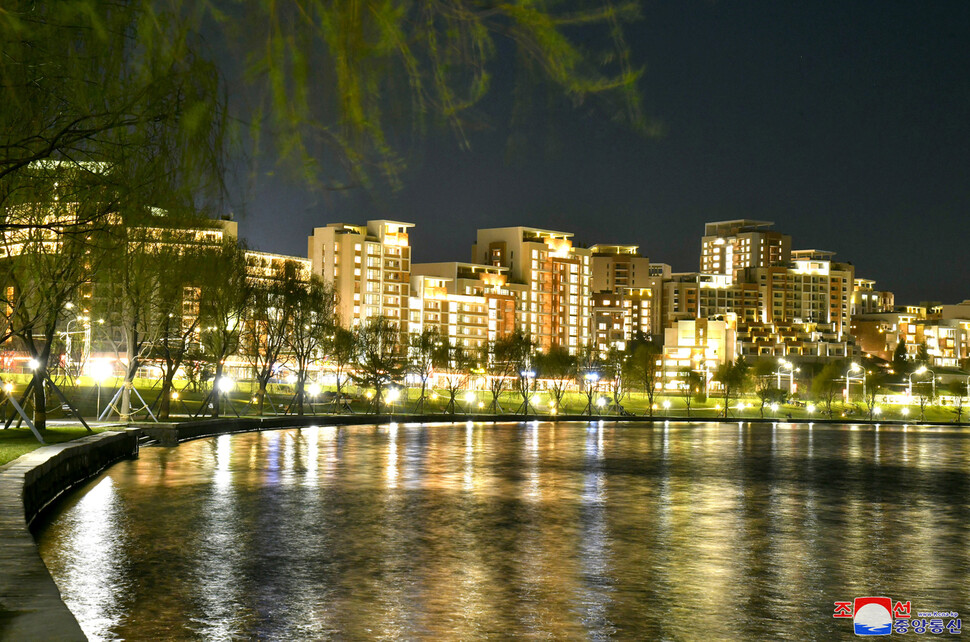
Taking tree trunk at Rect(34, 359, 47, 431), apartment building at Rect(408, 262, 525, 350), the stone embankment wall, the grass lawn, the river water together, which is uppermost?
apartment building at Rect(408, 262, 525, 350)

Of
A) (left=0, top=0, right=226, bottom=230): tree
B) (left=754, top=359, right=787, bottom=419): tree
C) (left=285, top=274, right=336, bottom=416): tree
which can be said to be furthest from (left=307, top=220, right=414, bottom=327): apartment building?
(left=0, top=0, right=226, bottom=230): tree

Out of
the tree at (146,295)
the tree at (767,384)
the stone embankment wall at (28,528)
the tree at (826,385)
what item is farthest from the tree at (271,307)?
the tree at (826,385)

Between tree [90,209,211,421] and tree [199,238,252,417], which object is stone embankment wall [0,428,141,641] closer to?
tree [90,209,211,421]

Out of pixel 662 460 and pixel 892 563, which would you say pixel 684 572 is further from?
pixel 662 460

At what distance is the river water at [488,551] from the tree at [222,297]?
53.6 feet

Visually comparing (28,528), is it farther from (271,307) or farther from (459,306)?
(459,306)

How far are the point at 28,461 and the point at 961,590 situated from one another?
51.2ft

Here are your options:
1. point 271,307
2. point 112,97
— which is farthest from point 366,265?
point 112,97

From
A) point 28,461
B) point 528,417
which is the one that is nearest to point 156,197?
point 28,461

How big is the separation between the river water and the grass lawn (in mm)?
1720

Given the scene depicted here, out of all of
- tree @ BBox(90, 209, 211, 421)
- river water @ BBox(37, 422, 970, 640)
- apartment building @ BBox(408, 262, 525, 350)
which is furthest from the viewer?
apartment building @ BBox(408, 262, 525, 350)

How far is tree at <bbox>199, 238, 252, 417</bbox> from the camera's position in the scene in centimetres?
4628

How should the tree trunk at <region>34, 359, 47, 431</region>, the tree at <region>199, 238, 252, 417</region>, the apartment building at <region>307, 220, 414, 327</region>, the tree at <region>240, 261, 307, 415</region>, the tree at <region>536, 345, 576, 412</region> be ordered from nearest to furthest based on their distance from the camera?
the tree trunk at <region>34, 359, 47, 431</region>
the tree at <region>199, 238, 252, 417</region>
the tree at <region>240, 261, 307, 415</region>
the tree at <region>536, 345, 576, 412</region>
the apartment building at <region>307, 220, 414, 327</region>

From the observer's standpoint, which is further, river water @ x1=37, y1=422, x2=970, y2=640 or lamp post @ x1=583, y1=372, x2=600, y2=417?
lamp post @ x1=583, y1=372, x2=600, y2=417
